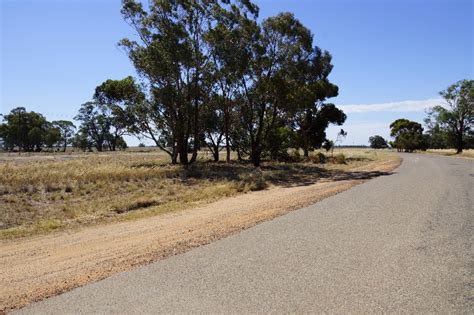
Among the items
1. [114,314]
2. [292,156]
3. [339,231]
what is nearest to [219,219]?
[339,231]

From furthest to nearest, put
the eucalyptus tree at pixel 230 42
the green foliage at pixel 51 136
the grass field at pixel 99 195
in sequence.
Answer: the green foliage at pixel 51 136 < the eucalyptus tree at pixel 230 42 < the grass field at pixel 99 195

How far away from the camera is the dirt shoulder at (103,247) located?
679 centimetres

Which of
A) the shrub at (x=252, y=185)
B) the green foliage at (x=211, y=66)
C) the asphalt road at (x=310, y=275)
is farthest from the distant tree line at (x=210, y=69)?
the asphalt road at (x=310, y=275)

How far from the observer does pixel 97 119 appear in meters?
120

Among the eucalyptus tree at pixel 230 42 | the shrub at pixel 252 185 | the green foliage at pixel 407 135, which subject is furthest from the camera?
the green foliage at pixel 407 135

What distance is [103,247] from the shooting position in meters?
9.34

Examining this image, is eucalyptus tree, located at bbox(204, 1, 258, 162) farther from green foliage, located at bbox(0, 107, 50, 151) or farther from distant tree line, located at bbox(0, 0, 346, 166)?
green foliage, located at bbox(0, 107, 50, 151)

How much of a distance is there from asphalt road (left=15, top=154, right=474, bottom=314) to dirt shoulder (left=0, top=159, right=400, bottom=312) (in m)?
0.49

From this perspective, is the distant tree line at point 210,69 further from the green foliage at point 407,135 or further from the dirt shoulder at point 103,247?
the green foliage at point 407,135

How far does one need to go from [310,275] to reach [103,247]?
4777 mm

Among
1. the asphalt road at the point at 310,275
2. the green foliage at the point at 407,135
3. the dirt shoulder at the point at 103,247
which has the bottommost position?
the dirt shoulder at the point at 103,247

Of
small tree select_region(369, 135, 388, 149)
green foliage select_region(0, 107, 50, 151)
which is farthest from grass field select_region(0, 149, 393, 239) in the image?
small tree select_region(369, 135, 388, 149)

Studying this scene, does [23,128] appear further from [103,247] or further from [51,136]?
[103,247]

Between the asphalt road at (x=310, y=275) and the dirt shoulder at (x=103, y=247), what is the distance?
1.61ft
